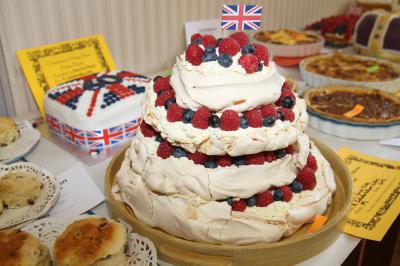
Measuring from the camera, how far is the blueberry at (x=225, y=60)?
0.99 m

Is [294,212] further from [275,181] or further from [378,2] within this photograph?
[378,2]

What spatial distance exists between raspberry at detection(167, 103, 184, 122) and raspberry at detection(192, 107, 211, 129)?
5 cm

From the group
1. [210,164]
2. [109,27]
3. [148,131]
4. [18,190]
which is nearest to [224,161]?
[210,164]

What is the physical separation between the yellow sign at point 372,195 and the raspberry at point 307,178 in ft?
0.49

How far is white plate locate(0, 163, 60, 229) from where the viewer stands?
109cm

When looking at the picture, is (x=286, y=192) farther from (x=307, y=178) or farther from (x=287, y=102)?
(x=287, y=102)

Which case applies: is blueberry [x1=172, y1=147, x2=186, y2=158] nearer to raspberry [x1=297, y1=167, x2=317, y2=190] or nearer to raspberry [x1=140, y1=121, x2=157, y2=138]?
raspberry [x1=140, y1=121, x2=157, y2=138]

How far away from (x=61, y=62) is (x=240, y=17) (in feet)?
3.11

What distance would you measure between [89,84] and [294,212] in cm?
98

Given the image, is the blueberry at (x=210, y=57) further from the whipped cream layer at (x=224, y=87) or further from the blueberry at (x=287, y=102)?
the blueberry at (x=287, y=102)

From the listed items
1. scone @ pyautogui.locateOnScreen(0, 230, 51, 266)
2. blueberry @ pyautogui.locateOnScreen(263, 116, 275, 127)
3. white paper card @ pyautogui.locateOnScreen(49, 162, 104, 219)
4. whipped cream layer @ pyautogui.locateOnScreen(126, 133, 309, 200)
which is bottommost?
white paper card @ pyautogui.locateOnScreen(49, 162, 104, 219)

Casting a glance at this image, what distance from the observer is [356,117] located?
1.65 m

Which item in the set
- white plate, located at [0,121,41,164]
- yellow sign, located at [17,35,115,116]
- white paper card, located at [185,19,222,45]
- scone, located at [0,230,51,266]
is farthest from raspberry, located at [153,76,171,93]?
white paper card, located at [185,19,222,45]

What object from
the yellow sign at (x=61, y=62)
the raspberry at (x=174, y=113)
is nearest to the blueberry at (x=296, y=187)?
the raspberry at (x=174, y=113)
